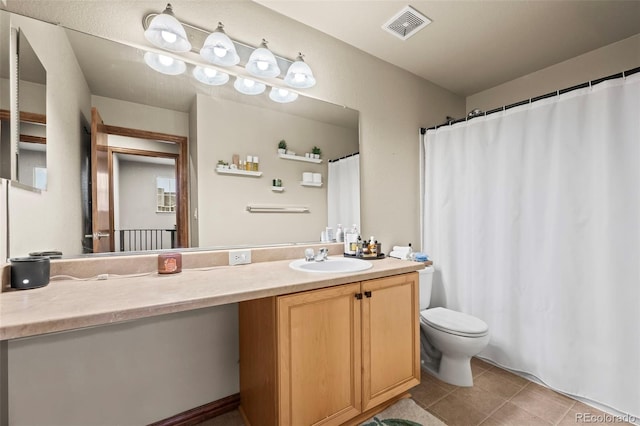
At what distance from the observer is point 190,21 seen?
1479mm

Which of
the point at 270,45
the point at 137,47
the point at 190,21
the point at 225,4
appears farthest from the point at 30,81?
the point at 270,45

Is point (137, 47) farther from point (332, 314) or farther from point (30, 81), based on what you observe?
point (332, 314)

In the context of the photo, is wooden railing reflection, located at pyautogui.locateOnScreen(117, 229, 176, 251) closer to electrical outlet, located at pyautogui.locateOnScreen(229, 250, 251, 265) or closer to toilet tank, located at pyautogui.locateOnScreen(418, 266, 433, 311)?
electrical outlet, located at pyautogui.locateOnScreen(229, 250, 251, 265)

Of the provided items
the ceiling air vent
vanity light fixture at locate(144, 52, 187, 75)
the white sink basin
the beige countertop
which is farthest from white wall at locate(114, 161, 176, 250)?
the ceiling air vent

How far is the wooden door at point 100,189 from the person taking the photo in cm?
129

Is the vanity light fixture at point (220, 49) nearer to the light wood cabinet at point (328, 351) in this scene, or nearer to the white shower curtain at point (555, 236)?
the light wood cabinet at point (328, 351)

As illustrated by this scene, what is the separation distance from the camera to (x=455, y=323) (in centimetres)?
182

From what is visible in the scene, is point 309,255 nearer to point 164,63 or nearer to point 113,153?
point 113,153

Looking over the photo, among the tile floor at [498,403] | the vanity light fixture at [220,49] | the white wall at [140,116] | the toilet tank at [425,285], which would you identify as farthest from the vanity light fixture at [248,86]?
the tile floor at [498,403]

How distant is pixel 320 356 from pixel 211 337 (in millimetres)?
688

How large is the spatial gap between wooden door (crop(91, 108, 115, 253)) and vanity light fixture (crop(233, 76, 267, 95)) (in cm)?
73

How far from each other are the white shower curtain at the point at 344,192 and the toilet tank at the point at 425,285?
2.11 ft

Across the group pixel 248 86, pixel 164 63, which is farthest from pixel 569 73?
pixel 164 63

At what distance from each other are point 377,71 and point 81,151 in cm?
207
